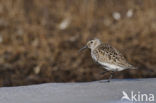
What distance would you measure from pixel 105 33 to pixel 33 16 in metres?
1.30

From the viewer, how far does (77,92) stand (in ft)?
15.6

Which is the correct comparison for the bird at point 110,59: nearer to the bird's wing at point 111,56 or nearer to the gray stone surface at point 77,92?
the bird's wing at point 111,56

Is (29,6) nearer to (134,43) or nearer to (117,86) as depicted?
(134,43)

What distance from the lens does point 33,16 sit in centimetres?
859

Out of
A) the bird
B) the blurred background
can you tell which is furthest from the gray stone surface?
the blurred background

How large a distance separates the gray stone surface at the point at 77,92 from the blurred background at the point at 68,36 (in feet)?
5.50

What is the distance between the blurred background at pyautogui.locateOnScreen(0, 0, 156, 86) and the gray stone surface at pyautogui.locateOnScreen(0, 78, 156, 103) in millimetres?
1678

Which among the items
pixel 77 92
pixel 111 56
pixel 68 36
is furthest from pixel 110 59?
pixel 68 36

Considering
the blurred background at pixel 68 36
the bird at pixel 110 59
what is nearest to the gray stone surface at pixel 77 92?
the bird at pixel 110 59

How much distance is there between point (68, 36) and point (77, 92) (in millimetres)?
3572

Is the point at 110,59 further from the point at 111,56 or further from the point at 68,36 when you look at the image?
the point at 68,36

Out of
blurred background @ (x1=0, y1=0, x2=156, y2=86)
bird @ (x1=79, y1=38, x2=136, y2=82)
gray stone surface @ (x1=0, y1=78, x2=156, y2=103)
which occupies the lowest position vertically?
gray stone surface @ (x1=0, y1=78, x2=156, y2=103)

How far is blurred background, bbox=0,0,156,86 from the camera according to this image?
7012 millimetres

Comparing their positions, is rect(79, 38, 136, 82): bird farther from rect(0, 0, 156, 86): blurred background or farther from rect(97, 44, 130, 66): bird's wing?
rect(0, 0, 156, 86): blurred background
